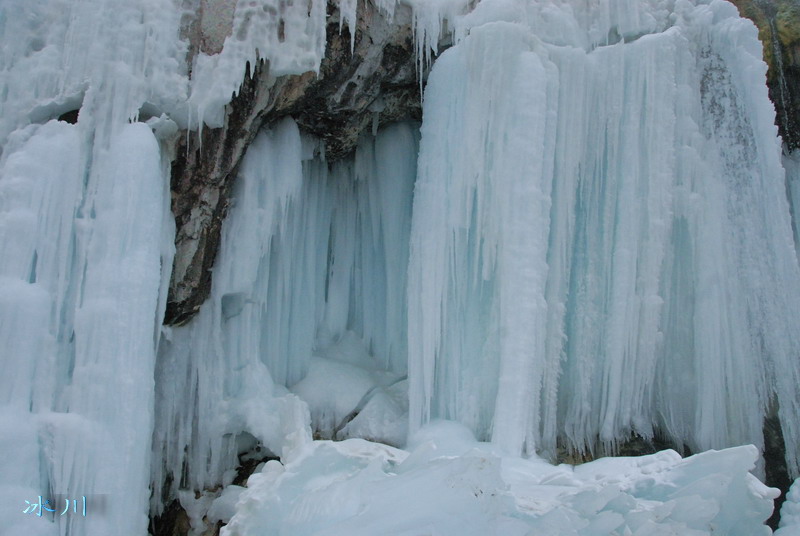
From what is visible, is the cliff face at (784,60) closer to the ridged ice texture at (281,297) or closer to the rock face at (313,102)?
the rock face at (313,102)

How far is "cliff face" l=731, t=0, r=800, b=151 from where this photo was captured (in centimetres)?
696

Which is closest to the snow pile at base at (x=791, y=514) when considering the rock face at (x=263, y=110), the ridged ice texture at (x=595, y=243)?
the ridged ice texture at (x=595, y=243)

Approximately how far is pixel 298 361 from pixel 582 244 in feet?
9.75

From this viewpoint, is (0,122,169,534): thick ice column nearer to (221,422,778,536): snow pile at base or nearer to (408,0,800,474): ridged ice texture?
(221,422,778,536): snow pile at base

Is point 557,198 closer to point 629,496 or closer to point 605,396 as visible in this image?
point 605,396

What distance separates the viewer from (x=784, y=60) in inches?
276

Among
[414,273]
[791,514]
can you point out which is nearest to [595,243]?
[414,273]

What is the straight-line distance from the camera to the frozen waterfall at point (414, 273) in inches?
175

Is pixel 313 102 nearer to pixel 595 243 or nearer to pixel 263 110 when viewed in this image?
pixel 263 110

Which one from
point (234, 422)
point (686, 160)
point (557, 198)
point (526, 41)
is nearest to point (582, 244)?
point (557, 198)

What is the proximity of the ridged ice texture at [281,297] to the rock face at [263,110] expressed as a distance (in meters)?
0.24

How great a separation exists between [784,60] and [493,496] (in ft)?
18.8

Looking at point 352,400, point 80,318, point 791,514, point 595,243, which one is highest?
point 595,243

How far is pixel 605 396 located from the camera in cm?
603
